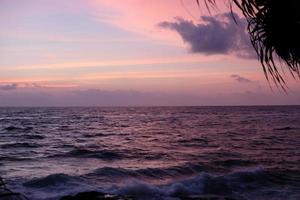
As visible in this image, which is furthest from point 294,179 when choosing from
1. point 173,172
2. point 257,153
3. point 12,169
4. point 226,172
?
point 12,169

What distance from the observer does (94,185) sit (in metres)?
A: 17.3

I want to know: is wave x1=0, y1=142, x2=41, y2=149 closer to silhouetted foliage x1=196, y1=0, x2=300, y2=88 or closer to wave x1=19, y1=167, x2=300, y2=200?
wave x1=19, y1=167, x2=300, y2=200

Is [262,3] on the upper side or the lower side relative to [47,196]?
upper

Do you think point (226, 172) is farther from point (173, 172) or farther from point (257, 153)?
point (257, 153)

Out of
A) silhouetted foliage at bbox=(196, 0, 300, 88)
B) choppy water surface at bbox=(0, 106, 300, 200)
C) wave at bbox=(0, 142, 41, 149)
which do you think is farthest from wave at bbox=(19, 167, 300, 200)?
wave at bbox=(0, 142, 41, 149)

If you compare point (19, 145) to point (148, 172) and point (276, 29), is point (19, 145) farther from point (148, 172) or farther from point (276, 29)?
point (276, 29)

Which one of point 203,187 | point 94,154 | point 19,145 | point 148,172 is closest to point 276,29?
point 203,187

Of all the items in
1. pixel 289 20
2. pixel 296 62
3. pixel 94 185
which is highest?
pixel 289 20

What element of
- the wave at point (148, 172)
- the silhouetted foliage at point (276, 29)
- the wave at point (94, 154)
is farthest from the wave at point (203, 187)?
the silhouetted foliage at point (276, 29)

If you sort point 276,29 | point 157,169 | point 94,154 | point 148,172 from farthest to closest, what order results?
point 94,154, point 157,169, point 148,172, point 276,29

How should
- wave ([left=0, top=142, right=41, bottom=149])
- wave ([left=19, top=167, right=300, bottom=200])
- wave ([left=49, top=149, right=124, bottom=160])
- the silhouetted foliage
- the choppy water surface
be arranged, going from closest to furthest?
the silhouetted foliage < wave ([left=19, top=167, right=300, bottom=200]) < the choppy water surface < wave ([left=49, top=149, right=124, bottom=160]) < wave ([left=0, top=142, right=41, bottom=149])

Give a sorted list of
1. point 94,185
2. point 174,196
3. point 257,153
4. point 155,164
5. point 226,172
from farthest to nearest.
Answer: point 257,153 → point 155,164 → point 226,172 → point 94,185 → point 174,196

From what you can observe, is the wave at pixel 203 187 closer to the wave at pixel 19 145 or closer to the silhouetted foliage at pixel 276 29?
the silhouetted foliage at pixel 276 29

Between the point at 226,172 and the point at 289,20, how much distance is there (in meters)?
17.8
